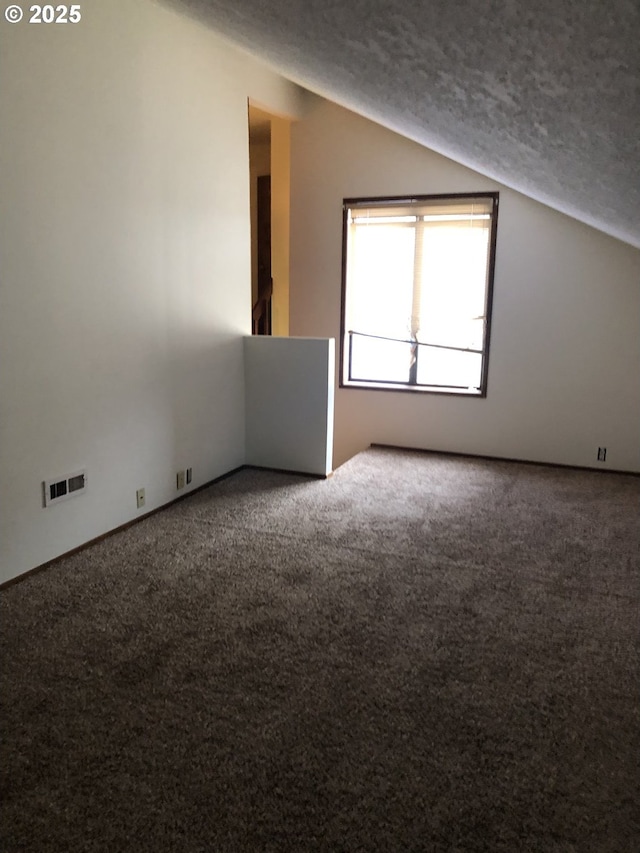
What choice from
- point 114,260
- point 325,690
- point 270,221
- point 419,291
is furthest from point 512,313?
point 325,690

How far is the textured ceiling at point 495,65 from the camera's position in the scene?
0.96 meters

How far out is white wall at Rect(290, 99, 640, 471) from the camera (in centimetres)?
470

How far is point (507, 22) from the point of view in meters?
0.99

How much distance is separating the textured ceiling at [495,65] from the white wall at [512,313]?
7.22ft

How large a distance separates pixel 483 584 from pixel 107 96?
2.95 m

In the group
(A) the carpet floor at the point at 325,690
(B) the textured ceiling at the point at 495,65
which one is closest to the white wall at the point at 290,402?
(A) the carpet floor at the point at 325,690

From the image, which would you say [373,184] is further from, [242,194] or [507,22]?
[507,22]

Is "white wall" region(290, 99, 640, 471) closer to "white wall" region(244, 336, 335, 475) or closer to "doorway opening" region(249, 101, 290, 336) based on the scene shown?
"doorway opening" region(249, 101, 290, 336)

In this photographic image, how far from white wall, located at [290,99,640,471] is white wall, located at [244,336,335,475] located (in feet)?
3.73

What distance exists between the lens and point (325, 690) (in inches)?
79.6

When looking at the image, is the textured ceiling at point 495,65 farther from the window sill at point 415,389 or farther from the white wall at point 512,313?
the window sill at point 415,389

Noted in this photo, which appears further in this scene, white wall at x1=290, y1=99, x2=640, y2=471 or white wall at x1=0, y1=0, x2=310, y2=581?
white wall at x1=290, y1=99, x2=640, y2=471

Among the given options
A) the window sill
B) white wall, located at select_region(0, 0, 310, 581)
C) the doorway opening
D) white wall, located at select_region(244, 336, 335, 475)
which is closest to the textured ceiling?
white wall, located at select_region(0, 0, 310, 581)


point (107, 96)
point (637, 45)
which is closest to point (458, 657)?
point (637, 45)
